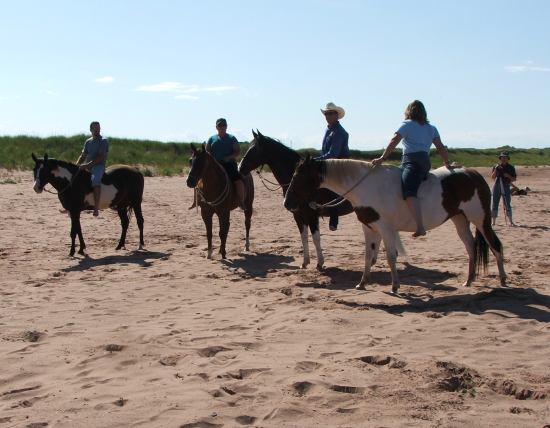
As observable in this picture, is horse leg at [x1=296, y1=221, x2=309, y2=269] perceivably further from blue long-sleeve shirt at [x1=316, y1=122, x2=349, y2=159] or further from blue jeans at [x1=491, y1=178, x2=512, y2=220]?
blue jeans at [x1=491, y1=178, x2=512, y2=220]

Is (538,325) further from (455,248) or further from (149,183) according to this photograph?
(149,183)

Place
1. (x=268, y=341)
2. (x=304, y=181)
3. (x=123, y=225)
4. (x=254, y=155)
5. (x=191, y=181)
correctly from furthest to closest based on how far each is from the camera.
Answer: (x=123, y=225), (x=191, y=181), (x=254, y=155), (x=304, y=181), (x=268, y=341)

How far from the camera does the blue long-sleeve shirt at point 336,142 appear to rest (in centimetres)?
1005

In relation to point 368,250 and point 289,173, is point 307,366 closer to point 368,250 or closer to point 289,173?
point 368,250

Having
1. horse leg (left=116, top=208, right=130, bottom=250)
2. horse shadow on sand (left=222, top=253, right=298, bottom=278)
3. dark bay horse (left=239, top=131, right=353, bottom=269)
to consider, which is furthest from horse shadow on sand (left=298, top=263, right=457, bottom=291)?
horse leg (left=116, top=208, right=130, bottom=250)

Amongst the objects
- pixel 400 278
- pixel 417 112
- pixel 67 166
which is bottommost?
pixel 400 278

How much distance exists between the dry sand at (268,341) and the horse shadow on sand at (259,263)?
1.4 inches

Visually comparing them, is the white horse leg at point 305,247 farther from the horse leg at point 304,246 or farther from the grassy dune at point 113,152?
the grassy dune at point 113,152

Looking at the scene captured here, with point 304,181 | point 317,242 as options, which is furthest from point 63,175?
point 304,181

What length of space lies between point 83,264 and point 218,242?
307 cm

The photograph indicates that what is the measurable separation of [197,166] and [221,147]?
851 millimetres

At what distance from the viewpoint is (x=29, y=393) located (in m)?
5.04

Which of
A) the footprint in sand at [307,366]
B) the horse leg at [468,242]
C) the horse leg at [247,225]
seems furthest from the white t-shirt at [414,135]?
the horse leg at [247,225]

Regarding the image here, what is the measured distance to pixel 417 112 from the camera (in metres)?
8.19
